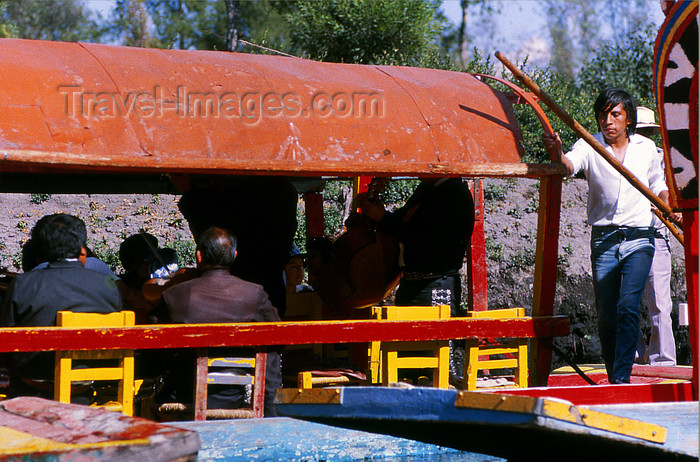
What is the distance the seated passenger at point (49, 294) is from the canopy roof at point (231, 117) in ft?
1.18

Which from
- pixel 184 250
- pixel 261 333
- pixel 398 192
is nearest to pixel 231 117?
pixel 261 333

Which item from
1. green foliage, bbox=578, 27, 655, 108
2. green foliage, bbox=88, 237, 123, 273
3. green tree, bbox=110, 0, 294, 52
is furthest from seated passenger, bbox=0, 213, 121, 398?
green tree, bbox=110, 0, 294, 52

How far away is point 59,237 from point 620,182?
134 inches

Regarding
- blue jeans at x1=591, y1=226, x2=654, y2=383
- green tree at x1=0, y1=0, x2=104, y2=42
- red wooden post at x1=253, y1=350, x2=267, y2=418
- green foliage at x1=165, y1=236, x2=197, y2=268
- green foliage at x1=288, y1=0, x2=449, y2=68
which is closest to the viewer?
red wooden post at x1=253, y1=350, x2=267, y2=418

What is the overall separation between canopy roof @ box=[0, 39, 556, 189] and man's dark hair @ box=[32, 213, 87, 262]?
29 centimetres

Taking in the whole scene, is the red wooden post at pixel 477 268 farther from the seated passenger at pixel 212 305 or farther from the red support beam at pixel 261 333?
the seated passenger at pixel 212 305

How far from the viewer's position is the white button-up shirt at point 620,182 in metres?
5.45

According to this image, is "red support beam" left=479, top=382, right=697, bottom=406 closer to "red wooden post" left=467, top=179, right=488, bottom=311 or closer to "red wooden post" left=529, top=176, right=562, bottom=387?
"red wooden post" left=529, top=176, right=562, bottom=387

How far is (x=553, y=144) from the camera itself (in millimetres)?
5203

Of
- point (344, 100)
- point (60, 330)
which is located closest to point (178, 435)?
point (60, 330)

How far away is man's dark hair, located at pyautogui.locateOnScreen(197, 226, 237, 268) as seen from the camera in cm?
462

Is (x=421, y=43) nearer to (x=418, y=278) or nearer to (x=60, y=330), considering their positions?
(x=418, y=278)

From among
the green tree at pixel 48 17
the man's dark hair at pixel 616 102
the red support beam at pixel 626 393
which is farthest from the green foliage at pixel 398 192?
the green tree at pixel 48 17

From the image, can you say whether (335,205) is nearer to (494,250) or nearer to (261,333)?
(494,250)
